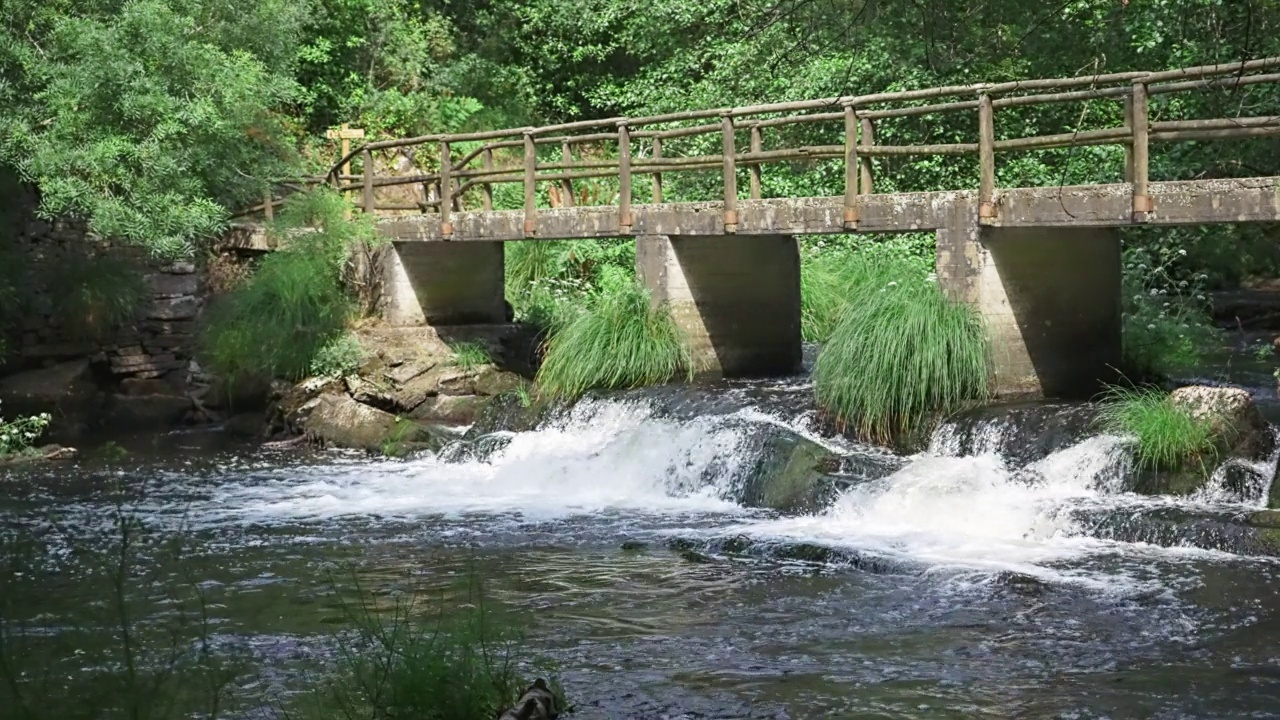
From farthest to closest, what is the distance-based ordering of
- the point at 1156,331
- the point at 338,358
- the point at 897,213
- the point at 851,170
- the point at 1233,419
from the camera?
the point at 338,358 → the point at 1156,331 → the point at 851,170 → the point at 897,213 → the point at 1233,419

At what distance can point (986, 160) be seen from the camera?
12695 mm

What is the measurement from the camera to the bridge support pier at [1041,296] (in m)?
13.0

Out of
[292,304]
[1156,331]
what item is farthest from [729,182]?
[292,304]

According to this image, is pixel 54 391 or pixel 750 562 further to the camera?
pixel 54 391

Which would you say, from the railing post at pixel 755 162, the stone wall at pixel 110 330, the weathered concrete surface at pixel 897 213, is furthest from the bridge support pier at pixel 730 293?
the stone wall at pixel 110 330

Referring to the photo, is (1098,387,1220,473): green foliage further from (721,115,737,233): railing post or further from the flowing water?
(721,115,737,233): railing post

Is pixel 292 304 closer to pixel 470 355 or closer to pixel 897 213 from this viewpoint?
pixel 470 355

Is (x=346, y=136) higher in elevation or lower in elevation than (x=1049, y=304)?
higher

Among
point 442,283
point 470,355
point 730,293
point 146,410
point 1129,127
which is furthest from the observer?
point 442,283

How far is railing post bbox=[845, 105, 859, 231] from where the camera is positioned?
1360 cm


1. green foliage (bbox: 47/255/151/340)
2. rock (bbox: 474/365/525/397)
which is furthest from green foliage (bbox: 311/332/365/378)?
green foliage (bbox: 47/255/151/340)

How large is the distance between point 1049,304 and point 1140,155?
2244 millimetres

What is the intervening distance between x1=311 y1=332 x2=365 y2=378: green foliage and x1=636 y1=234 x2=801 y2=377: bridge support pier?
383cm

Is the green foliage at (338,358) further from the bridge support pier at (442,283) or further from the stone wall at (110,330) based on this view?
the stone wall at (110,330)
